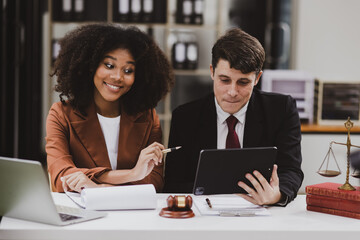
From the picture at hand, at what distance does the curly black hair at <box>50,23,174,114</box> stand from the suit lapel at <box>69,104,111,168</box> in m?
0.05

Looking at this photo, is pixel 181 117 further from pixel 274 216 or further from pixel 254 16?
pixel 254 16

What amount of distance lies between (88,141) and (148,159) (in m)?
0.41

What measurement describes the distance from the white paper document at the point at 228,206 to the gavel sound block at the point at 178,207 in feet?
0.19

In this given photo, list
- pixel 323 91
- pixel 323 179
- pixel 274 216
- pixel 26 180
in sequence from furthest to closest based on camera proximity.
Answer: pixel 323 91, pixel 323 179, pixel 274 216, pixel 26 180

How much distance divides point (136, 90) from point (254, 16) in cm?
329

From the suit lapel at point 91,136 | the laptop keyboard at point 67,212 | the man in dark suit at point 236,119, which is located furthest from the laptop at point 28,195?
the man in dark suit at point 236,119

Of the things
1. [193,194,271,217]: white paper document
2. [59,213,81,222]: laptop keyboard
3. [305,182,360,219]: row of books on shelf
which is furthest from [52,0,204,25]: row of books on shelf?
[59,213,81,222]: laptop keyboard

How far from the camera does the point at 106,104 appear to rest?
93.0 inches

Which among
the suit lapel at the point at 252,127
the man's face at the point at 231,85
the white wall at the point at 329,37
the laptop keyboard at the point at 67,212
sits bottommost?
the laptop keyboard at the point at 67,212

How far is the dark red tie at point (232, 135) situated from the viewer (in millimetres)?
2172

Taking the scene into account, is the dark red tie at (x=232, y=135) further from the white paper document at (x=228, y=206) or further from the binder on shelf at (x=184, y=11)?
the binder on shelf at (x=184, y=11)

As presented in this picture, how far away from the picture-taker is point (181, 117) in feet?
7.61

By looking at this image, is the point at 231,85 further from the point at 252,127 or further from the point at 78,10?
the point at 78,10

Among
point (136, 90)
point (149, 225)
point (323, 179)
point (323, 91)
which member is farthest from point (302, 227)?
point (323, 91)
